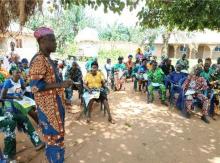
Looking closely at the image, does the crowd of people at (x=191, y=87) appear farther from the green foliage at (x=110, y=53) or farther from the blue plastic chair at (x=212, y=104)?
the green foliage at (x=110, y=53)

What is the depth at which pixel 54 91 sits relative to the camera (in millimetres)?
3119

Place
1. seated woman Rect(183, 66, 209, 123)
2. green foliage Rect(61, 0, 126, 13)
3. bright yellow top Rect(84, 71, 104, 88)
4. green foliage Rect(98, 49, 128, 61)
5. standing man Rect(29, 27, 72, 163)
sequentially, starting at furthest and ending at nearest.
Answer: green foliage Rect(98, 49, 128, 61) → seated woman Rect(183, 66, 209, 123) → bright yellow top Rect(84, 71, 104, 88) → green foliage Rect(61, 0, 126, 13) → standing man Rect(29, 27, 72, 163)

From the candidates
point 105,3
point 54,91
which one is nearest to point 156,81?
point 105,3

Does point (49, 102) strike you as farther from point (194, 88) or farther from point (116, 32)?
point (116, 32)

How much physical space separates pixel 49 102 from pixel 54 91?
140 mm

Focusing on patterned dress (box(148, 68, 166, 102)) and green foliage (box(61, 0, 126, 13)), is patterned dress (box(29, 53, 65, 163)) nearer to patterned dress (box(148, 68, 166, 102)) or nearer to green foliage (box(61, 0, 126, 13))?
green foliage (box(61, 0, 126, 13))

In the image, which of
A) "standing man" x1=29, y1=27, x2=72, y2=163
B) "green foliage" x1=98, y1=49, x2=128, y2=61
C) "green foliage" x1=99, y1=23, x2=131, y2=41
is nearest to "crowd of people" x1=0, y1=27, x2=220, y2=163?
"standing man" x1=29, y1=27, x2=72, y2=163

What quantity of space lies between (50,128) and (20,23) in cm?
131

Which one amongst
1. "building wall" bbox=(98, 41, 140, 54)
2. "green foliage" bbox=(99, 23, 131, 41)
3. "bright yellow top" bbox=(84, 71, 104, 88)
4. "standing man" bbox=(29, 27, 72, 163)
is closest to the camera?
"standing man" bbox=(29, 27, 72, 163)

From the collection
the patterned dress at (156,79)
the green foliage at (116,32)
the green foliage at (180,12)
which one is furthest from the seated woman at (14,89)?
the green foliage at (116,32)

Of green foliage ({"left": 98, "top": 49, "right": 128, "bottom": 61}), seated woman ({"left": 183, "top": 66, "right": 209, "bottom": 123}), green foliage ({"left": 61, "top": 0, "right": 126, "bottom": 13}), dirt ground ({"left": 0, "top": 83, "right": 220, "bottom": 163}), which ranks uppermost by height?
green foliage ({"left": 61, "top": 0, "right": 126, "bottom": 13})

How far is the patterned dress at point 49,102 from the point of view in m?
3.05

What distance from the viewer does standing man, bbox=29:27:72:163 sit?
120 inches

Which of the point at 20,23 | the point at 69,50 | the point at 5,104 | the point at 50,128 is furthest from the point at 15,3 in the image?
the point at 69,50
